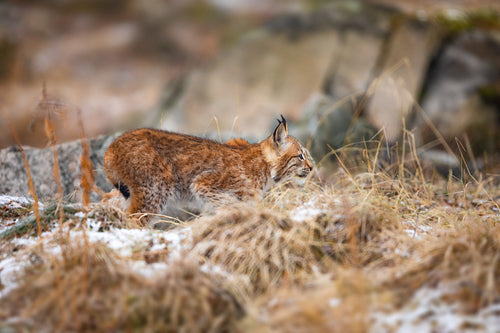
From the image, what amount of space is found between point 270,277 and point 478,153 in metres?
7.32

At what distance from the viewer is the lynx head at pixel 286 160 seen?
4945mm

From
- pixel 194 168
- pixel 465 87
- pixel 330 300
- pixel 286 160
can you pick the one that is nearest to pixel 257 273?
pixel 330 300

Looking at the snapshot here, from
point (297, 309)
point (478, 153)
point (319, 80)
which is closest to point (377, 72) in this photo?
point (319, 80)

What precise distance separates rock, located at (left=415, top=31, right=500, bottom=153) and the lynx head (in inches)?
243

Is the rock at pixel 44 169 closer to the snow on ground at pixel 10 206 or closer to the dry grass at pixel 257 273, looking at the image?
the snow on ground at pixel 10 206

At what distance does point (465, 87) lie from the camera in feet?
34.8

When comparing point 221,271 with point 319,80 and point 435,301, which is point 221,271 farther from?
point 319,80

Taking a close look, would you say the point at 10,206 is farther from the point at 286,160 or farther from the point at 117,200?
the point at 286,160

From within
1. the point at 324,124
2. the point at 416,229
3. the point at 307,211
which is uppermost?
the point at 307,211

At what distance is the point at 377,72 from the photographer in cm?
1091

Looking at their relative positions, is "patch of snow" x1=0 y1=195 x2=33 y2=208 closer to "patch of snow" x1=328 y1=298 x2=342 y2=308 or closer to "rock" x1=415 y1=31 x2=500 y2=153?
"patch of snow" x1=328 y1=298 x2=342 y2=308

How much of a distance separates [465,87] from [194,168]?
27.2 feet

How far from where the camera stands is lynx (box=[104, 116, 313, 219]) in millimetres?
4445

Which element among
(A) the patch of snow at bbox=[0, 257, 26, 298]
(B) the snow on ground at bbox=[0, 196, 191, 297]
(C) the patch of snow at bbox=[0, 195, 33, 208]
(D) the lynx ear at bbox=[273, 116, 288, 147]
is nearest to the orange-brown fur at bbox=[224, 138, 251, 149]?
(D) the lynx ear at bbox=[273, 116, 288, 147]
